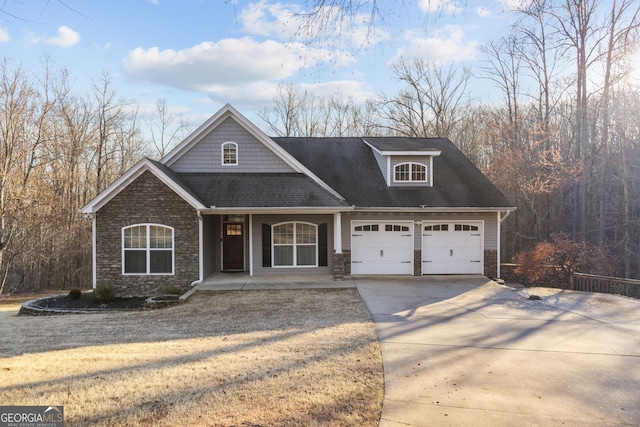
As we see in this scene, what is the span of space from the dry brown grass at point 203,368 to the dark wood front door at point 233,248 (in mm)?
6642

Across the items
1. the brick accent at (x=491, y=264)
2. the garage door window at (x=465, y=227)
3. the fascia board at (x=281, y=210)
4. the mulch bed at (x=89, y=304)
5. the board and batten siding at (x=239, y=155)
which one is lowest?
the mulch bed at (x=89, y=304)

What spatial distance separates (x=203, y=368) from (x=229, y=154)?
11238 mm

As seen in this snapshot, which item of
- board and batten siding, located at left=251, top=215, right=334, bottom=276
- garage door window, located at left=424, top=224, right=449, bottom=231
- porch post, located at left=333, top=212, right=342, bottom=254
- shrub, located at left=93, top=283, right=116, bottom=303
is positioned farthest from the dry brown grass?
garage door window, located at left=424, top=224, right=449, bottom=231

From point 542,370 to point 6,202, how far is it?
2407cm

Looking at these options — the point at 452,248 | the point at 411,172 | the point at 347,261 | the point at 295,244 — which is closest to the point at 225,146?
the point at 295,244

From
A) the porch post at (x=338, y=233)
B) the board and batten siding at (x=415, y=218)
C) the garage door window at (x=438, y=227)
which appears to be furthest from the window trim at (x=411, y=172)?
the porch post at (x=338, y=233)

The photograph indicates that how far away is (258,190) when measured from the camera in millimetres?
15094

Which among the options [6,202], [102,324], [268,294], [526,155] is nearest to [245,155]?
[268,294]

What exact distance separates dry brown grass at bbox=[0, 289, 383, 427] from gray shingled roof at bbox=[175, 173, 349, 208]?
16.6 feet

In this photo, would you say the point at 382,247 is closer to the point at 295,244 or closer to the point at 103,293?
the point at 295,244

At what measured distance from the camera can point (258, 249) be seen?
1582cm

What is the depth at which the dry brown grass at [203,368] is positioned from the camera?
14.5 feet

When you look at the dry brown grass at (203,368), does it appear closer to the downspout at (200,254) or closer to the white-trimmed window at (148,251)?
the downspout at (200,254)

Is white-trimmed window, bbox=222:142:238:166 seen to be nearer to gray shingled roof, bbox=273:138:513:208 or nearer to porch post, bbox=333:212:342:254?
gray shingled roof, bbox=273:138:513:208
